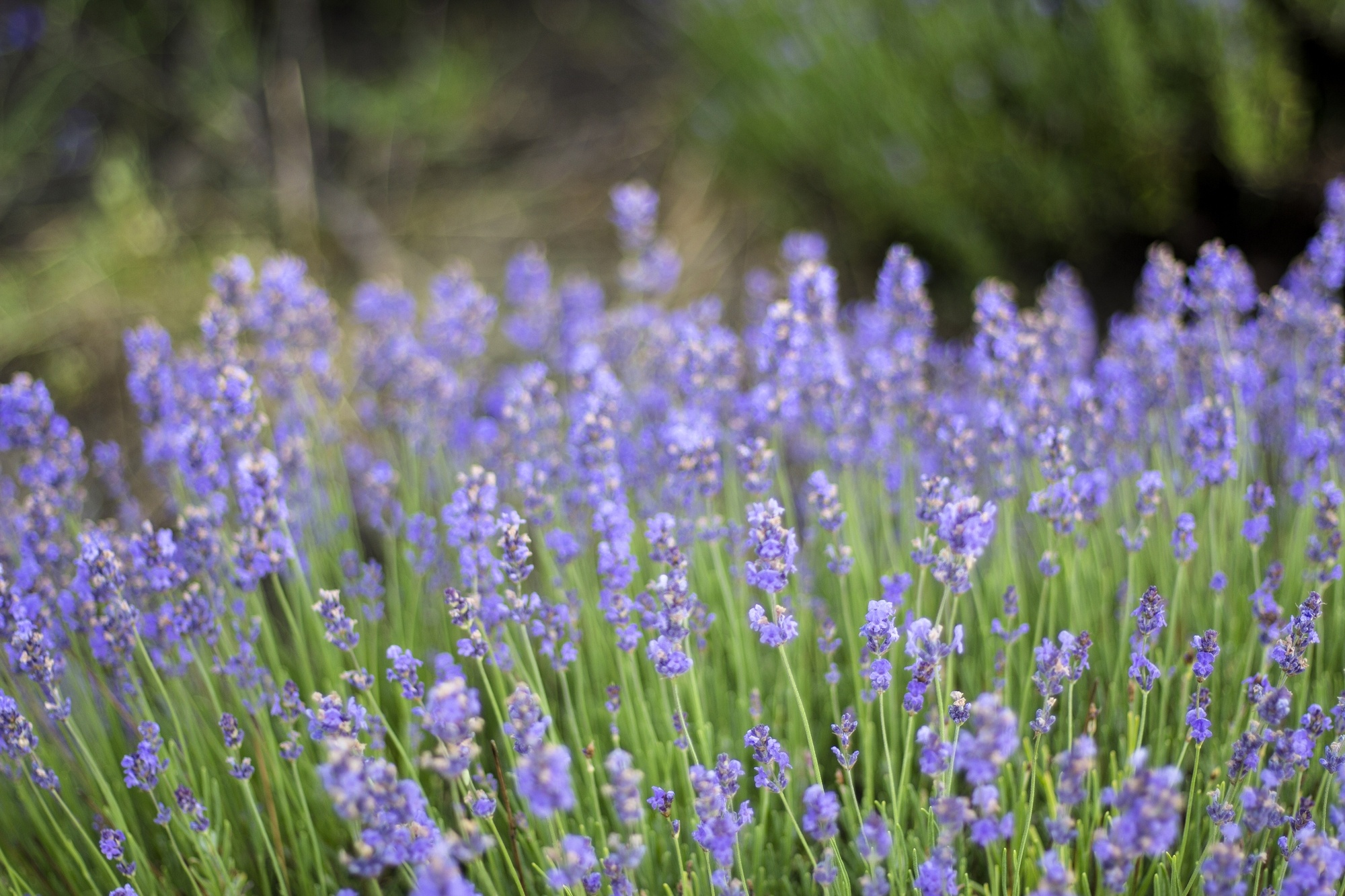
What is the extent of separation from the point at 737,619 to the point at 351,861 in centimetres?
101

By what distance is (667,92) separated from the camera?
649 centimetres

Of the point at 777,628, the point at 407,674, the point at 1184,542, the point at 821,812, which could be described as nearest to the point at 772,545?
the point at 777,628

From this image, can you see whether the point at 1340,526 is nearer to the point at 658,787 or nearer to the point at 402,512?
the point at 658,787

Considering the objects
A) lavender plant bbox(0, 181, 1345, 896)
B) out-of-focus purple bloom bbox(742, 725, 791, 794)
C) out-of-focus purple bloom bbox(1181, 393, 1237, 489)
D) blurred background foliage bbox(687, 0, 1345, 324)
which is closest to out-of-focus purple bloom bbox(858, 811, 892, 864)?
lavender plant bbox(0, 181, 1345, 896)

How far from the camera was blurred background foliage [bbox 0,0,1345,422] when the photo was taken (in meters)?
3.49

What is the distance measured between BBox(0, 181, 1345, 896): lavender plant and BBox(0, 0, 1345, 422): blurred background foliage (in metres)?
1.20

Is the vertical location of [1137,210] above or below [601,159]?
below

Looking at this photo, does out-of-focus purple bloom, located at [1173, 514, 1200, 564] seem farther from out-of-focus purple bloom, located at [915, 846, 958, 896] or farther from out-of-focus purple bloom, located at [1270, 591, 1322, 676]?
out-of-focus purple bloom, located at [915, 846, 958, 896]

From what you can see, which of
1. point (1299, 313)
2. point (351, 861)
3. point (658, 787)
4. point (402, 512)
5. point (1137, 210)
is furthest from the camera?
point (1137, 210)

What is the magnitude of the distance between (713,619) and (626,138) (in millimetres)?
5098

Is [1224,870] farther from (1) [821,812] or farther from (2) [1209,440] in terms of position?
(2) [1209,440]

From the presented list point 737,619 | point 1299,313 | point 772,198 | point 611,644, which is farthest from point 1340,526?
point 772,198

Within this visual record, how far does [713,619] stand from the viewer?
186 centimetres

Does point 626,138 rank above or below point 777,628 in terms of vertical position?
above
